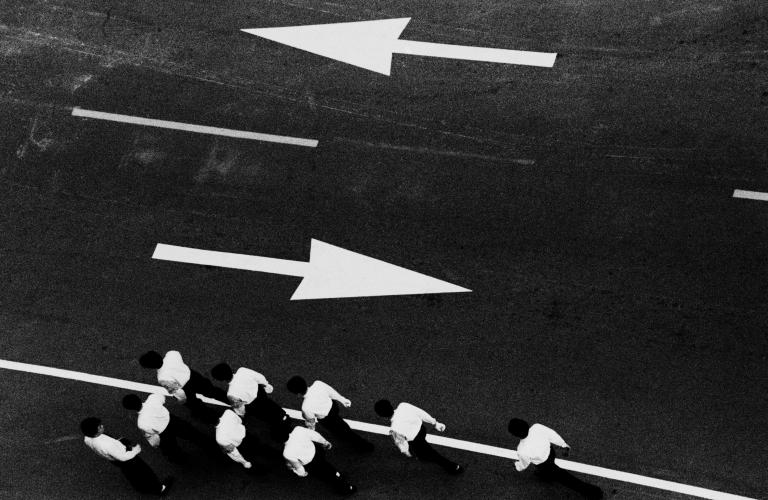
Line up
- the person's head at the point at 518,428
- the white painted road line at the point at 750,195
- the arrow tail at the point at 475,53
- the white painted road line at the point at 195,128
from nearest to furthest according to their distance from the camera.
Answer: the person's head at the point at 518,428 < the white painted road line at the point at 750,195 < the white painted road line at the point at 195,128 < the arrow tail at the point at 475,53

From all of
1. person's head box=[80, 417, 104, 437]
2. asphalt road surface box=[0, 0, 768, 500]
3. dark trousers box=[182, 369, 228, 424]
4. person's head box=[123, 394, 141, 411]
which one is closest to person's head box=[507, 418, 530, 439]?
asphalt road surface box=[0, 0, 768, 500]

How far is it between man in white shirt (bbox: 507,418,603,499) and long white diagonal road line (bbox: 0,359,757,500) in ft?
1.40

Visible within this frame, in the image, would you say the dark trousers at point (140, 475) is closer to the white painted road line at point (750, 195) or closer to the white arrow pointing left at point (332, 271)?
the white arrow pointing left at point (332, 271)

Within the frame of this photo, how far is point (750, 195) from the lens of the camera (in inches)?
464

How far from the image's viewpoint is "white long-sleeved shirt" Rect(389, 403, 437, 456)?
9.45 m

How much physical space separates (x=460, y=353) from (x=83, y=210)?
5.80 m

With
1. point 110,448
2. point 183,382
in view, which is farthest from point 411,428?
point 110,448

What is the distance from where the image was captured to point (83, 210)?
41.9 ft

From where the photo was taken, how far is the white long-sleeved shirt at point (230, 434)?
9.70 m

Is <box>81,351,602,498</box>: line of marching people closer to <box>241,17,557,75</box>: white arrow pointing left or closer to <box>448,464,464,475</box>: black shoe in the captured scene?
<box>448,464,464,475</box>: black shoe

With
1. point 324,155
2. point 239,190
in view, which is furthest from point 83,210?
point 324,155

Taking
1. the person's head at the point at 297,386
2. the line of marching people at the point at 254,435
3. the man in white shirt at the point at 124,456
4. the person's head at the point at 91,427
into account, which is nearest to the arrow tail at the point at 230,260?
the line of marching people at the point at 254,435

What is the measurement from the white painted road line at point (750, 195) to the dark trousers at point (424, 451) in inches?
210

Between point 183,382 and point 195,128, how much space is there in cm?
470
